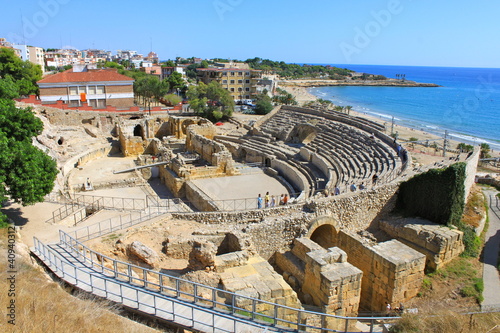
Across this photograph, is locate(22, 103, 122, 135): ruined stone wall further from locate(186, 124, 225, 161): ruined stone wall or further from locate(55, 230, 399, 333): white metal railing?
locate(55, 230, 399, 333): white metal railing

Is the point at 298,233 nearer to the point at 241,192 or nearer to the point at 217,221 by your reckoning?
the point at 217,221

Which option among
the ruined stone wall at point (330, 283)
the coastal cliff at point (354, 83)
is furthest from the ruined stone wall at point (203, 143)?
the coastal cliff at point (354, 83)

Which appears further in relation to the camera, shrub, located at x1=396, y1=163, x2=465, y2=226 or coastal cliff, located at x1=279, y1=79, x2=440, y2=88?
coastal cliff, located at x1=279, y1=79, x2=440, y2=88

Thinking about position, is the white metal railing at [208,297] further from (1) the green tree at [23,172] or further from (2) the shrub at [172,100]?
(2) the shrub at [172,100]

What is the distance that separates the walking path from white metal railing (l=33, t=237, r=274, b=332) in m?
7.88

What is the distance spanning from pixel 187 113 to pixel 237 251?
38.2m

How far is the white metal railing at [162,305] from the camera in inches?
344

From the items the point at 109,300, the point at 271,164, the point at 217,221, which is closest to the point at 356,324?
the point at 217,221

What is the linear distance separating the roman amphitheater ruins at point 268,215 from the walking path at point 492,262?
5.42 feet

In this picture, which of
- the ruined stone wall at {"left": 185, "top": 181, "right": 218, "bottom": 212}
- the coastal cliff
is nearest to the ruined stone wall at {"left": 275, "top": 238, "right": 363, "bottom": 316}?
the ruined stone wall at {"left": 185, "top": 181, "right": 218, "bottom": 212}

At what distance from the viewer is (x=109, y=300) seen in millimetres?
9273

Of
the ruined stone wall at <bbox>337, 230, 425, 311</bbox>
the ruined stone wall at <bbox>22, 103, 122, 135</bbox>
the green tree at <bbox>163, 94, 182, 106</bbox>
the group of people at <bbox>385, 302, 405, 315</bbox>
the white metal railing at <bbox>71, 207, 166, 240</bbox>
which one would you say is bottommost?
the group of people at <bbox>385, 302, 405, 315</bbox>

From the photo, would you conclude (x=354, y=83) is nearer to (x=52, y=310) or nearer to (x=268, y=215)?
(x=268, y=215)

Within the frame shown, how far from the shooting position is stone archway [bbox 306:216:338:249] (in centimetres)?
1547
